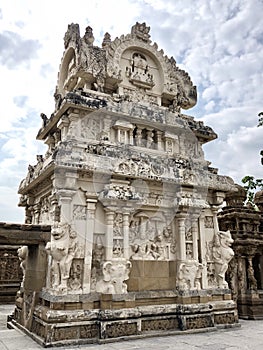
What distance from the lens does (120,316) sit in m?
7.91

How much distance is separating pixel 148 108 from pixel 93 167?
11.6 feet

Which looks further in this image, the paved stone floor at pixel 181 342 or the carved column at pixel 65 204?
the carved column at pixel 65 204

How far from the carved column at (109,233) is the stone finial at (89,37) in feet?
20.4

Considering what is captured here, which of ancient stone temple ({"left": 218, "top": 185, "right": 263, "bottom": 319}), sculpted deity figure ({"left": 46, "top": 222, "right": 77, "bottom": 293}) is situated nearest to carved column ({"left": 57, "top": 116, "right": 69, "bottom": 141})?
sculpted deity figure ({"left": 46, "top": 222, "right": 77, "bottom": 293})

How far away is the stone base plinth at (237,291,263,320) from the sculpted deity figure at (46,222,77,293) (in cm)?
757

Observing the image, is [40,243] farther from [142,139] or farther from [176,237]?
[142,139]

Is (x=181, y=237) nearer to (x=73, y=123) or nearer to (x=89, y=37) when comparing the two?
(x=73, y=123)

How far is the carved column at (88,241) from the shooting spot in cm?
809

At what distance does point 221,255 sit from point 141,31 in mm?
8808

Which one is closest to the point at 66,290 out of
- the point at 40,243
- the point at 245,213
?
the point at 40,243

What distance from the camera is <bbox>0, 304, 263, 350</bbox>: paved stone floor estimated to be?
7.18m

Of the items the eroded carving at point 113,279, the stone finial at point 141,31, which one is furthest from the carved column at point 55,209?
the stone finial at point 141,31

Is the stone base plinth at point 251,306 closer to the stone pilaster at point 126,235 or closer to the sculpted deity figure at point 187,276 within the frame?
→ the sculpted deity figure at point 187,276

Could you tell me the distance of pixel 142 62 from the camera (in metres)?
12.1
